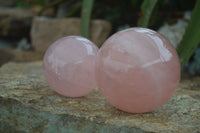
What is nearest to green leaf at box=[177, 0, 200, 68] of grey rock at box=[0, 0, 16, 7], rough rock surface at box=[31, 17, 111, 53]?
rough rock surface at box=[31, 17, 111, 53]

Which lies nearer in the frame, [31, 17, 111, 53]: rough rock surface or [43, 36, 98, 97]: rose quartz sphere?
[43, 36, 98, 97]: rose quartz sphere

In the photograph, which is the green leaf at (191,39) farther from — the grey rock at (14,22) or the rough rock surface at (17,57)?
the grey rock at (14,22)

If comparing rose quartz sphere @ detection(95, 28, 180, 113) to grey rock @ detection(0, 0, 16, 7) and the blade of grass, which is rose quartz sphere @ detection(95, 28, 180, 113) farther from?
grey rock @ detection(0, 0, 16, 7)

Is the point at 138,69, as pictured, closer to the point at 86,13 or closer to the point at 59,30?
the point at 86,13

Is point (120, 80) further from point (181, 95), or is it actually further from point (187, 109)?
point (181, 95)

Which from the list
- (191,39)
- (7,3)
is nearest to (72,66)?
(191,39)

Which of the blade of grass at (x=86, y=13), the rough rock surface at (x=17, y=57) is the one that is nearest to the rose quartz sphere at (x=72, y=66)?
the blade of grass at (x=86, y=13)
